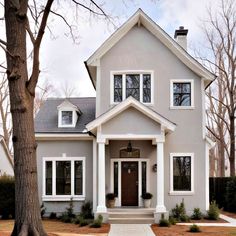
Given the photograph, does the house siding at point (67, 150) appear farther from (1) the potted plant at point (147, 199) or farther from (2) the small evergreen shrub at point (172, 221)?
(2) the small evergreen shrub at point (172, 221)

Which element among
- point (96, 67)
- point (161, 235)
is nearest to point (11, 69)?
point (161, 235)

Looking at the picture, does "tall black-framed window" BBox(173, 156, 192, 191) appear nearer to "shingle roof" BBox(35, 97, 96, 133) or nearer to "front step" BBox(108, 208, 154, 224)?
"front step" BBox(108, 208, 154, 224)

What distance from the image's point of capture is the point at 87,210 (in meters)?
18.9

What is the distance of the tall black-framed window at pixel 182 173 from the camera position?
18781 millimetres

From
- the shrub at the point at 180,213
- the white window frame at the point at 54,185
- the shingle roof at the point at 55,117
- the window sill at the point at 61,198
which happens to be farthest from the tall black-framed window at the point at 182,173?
the shingle roof at the point at 55,117

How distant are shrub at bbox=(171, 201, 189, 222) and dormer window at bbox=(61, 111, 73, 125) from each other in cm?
651

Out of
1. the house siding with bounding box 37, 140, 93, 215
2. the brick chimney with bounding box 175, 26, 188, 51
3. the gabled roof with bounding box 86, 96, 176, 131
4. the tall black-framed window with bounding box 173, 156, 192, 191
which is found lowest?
the tall black-framed window with bounding box 173, 156, 192, 191

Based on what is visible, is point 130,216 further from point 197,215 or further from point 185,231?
point 185,231

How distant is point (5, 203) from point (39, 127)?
12.8 feet

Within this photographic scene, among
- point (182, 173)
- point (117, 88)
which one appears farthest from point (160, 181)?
point (117, 88)

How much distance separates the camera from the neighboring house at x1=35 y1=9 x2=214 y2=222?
1884cm

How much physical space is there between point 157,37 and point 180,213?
7.98 meters

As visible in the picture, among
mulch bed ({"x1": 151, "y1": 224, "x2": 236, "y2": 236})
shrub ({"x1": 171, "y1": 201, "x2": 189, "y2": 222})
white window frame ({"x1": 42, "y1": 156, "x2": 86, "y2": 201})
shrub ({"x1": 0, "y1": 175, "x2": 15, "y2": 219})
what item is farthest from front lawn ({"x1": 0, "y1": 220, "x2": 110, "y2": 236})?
shrub ({"x1": 171, "y1": 201, "x2": 189, "y2": 222})

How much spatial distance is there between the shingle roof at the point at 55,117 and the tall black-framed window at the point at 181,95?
4547mm
